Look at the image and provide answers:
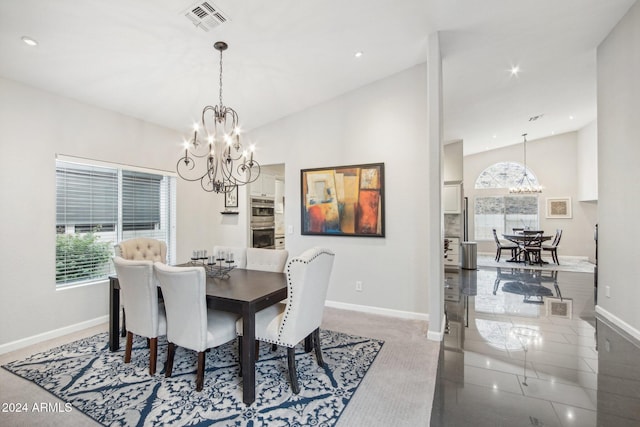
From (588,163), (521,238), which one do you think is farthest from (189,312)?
(588,163)

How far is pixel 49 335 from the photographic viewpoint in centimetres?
326

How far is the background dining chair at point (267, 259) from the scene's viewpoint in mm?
3273

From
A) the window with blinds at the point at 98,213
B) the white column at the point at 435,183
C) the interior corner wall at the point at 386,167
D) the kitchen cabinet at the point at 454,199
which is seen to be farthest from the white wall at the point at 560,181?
the window with blinds at the point at 98,213

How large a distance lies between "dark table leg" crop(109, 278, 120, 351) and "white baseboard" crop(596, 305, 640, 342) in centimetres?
532

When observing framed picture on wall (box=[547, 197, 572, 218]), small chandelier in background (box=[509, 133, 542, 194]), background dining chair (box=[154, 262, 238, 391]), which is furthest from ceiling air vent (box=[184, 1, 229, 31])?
framed picture on wall (box=[547, 197, 572, 218])

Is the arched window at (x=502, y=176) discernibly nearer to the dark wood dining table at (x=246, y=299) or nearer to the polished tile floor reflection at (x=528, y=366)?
the polished tile floor reflection at (x=528, y=366)

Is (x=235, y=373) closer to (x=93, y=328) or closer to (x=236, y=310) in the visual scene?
(x=236, y=310)

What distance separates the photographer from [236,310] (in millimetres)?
2172

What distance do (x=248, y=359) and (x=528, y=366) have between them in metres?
2.39

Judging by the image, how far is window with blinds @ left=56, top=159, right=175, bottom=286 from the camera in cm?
346

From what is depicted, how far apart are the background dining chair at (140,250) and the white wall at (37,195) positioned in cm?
73

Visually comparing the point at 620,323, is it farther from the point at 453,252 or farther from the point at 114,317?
the point at 114,317

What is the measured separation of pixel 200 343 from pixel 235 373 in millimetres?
512

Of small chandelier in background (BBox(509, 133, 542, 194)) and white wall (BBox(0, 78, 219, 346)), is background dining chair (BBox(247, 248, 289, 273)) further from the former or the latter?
small chandelier in background (BBox(509, 133, 542, 194))
